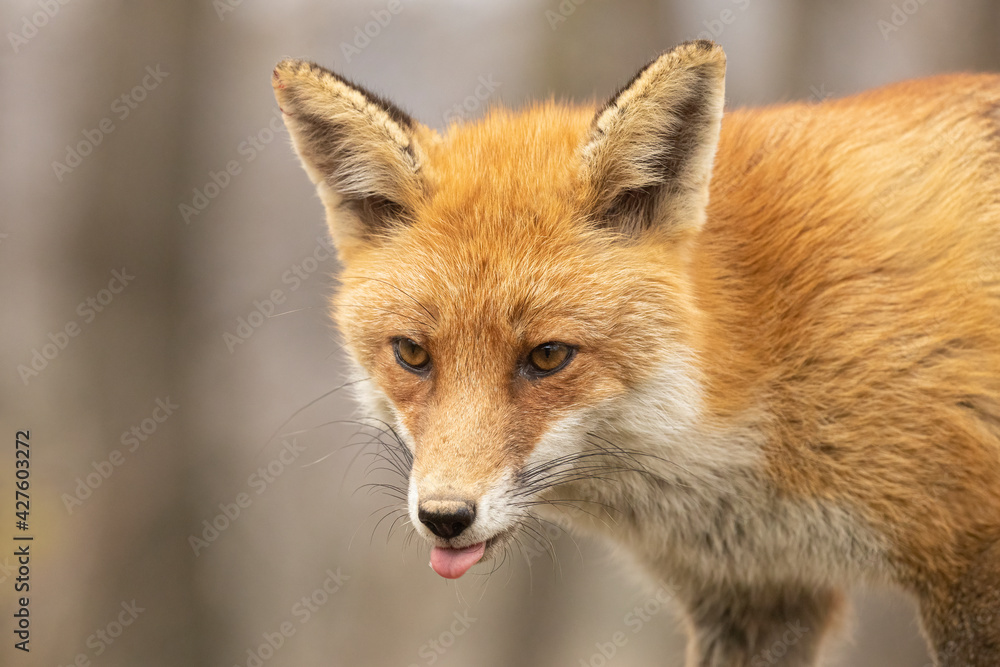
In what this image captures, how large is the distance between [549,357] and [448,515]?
24.7 inches

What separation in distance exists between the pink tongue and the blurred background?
202 cm

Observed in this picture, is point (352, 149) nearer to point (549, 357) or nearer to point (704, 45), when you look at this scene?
point (549, 357)

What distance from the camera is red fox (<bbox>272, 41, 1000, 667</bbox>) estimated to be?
2645 millimetres

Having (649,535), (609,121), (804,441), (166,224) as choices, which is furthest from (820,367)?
(166,224)

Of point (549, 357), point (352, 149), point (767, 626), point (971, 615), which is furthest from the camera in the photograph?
point (767, 626)

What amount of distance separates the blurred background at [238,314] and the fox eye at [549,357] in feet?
4.83

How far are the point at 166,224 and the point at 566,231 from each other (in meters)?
4.07

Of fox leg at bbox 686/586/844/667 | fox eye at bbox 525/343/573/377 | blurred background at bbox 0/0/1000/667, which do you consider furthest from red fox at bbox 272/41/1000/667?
blurred background at bbox 0/0/1000/667

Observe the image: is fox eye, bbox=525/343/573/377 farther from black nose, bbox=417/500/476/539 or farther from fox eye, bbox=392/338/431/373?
black nose, bbox=417/500/476/539

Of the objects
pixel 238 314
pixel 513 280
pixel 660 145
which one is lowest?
pixel 238 314

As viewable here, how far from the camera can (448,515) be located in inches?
92.0

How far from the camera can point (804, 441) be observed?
2.88 m

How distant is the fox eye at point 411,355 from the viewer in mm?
2781

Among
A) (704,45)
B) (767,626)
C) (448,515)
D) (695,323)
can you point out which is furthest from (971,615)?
(704,45)
